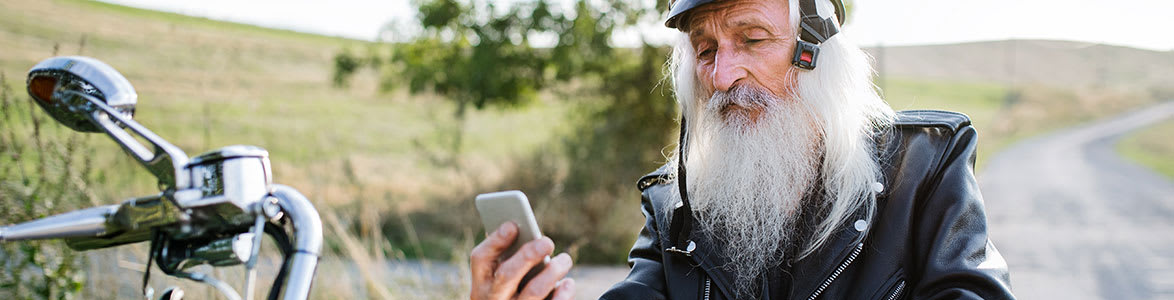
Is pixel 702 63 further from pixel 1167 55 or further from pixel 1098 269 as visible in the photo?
pixel 1167 55

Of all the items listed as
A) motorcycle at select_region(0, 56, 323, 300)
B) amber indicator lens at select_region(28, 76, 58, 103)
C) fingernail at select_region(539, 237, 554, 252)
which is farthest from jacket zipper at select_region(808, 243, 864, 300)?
amber indicator lens at select_region(28, 76, 58, 103)

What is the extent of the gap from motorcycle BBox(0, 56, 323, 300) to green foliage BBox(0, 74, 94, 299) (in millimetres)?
2544

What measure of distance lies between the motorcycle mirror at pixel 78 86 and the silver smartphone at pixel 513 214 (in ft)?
1.79

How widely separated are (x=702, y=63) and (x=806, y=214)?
559 millimetres

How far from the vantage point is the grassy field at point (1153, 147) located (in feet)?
94.5

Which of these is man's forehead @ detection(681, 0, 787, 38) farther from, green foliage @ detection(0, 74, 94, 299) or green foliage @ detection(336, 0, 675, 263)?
green foliage @ detection(336, 0, 675, 263)

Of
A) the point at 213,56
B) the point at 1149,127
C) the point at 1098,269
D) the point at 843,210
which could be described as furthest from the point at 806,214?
the point at 1149,127

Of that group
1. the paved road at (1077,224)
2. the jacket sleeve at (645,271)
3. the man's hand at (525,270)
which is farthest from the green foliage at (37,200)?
the paved road at (1077,224)

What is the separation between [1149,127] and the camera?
36.8 m

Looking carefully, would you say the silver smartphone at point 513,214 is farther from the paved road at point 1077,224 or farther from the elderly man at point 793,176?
the paved road at point 1077,224

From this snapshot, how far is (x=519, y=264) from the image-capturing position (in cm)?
137

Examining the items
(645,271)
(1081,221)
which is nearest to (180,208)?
(645,271)

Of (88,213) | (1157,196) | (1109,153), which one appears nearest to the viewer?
(88,213)

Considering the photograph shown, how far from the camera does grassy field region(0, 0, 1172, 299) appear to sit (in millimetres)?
4980
